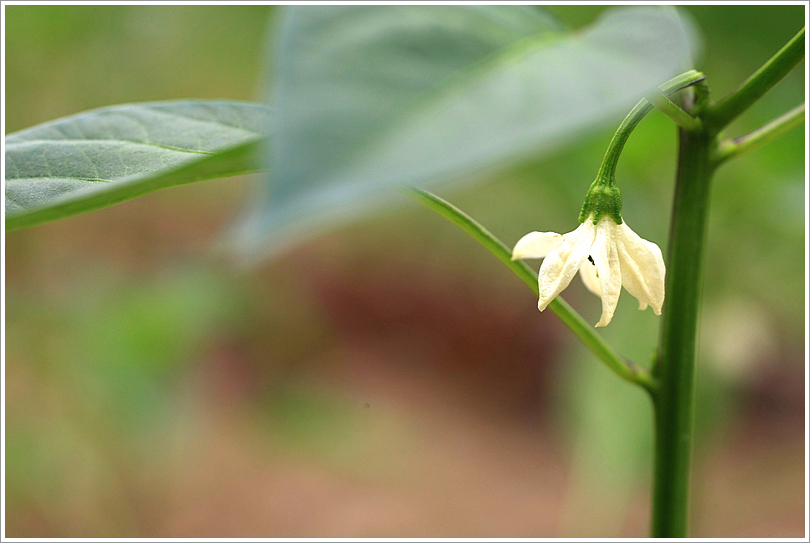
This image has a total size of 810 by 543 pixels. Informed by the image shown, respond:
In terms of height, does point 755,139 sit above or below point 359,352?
above

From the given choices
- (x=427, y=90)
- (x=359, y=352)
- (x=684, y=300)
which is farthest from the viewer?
(x=359, y=352)

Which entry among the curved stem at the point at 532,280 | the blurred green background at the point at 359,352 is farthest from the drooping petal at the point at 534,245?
the blurred green background at the point at 359,352

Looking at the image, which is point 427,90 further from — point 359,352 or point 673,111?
point 359,352

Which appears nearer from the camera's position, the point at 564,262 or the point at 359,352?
the point at 564,262

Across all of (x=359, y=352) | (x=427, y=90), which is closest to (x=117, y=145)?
(x=427, y=90)

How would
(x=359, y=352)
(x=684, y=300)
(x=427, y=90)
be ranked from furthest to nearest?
1. (x=359, y=352)
2. (x=684, y=300)
3. (x=427, y=90)

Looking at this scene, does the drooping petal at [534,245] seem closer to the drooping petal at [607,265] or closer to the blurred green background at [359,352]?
the drooping petal at [607,265]

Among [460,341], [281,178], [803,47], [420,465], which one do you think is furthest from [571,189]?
[460,341]
